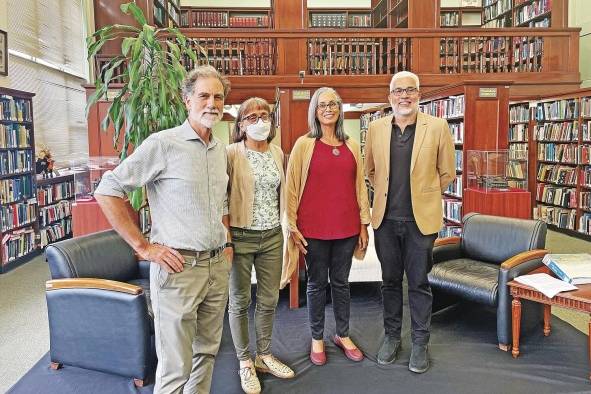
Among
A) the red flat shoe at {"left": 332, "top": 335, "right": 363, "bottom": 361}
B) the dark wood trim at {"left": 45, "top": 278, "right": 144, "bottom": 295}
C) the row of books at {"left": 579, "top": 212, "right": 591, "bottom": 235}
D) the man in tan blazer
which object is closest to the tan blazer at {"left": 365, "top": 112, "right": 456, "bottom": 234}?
the man in tan blazer

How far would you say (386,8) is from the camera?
30.4 feet

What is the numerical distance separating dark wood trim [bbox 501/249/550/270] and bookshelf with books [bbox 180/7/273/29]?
26.8ft

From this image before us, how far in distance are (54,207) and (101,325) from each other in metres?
4.62

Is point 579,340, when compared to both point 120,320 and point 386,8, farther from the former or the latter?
point 386,8

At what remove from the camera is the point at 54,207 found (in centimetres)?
656

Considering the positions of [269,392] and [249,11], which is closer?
[269,392]

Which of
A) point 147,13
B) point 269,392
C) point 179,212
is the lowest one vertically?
point 269,392

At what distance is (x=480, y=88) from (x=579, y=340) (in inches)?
109

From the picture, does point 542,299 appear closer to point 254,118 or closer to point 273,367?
point 273,367

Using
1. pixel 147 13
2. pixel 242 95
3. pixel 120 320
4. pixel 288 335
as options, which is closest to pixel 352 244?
pixel 288 335

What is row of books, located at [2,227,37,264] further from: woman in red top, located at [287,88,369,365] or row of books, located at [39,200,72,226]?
woman in red top, located at [287,88,369,365]

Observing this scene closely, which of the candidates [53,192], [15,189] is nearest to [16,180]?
[15,189]

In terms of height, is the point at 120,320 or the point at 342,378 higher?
the point at 120,320

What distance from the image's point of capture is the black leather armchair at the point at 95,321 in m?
2.51
